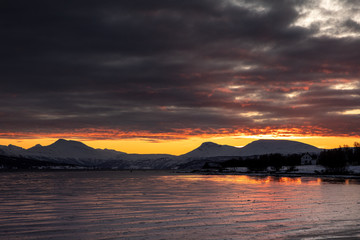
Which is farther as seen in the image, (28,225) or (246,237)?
(28,225)

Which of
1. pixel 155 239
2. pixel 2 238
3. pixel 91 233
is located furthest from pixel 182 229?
pixel 2 238

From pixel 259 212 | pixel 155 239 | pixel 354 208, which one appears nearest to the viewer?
pixel 155 239

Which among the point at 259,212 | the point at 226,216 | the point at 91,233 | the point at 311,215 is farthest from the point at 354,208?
the point at 91,233

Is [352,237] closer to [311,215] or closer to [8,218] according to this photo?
[311,215]

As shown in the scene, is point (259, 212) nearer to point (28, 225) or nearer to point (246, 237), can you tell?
point (246, 237)

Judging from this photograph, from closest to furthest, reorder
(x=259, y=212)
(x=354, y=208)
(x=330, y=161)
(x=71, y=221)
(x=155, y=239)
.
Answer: (x=155, y=239) < (x=71, y=221) < (x=259, y=212) < (x=354, y=208) < (x=330, y=161)

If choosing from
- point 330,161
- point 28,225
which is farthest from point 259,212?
point 330,161

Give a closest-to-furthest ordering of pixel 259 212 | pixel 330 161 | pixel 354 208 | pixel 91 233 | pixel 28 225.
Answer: pixel 91 233 → pixel 28 225 → pixel 259 212 → pixel 354 208 → pixel 330 161

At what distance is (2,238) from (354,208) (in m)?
32.8

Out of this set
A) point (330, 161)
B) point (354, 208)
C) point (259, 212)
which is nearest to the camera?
point (259, 212)

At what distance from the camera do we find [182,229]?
26.5 meters

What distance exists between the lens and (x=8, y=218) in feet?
105

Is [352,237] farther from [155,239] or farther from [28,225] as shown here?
[28,225]

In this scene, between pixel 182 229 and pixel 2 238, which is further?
pixel 182 229
